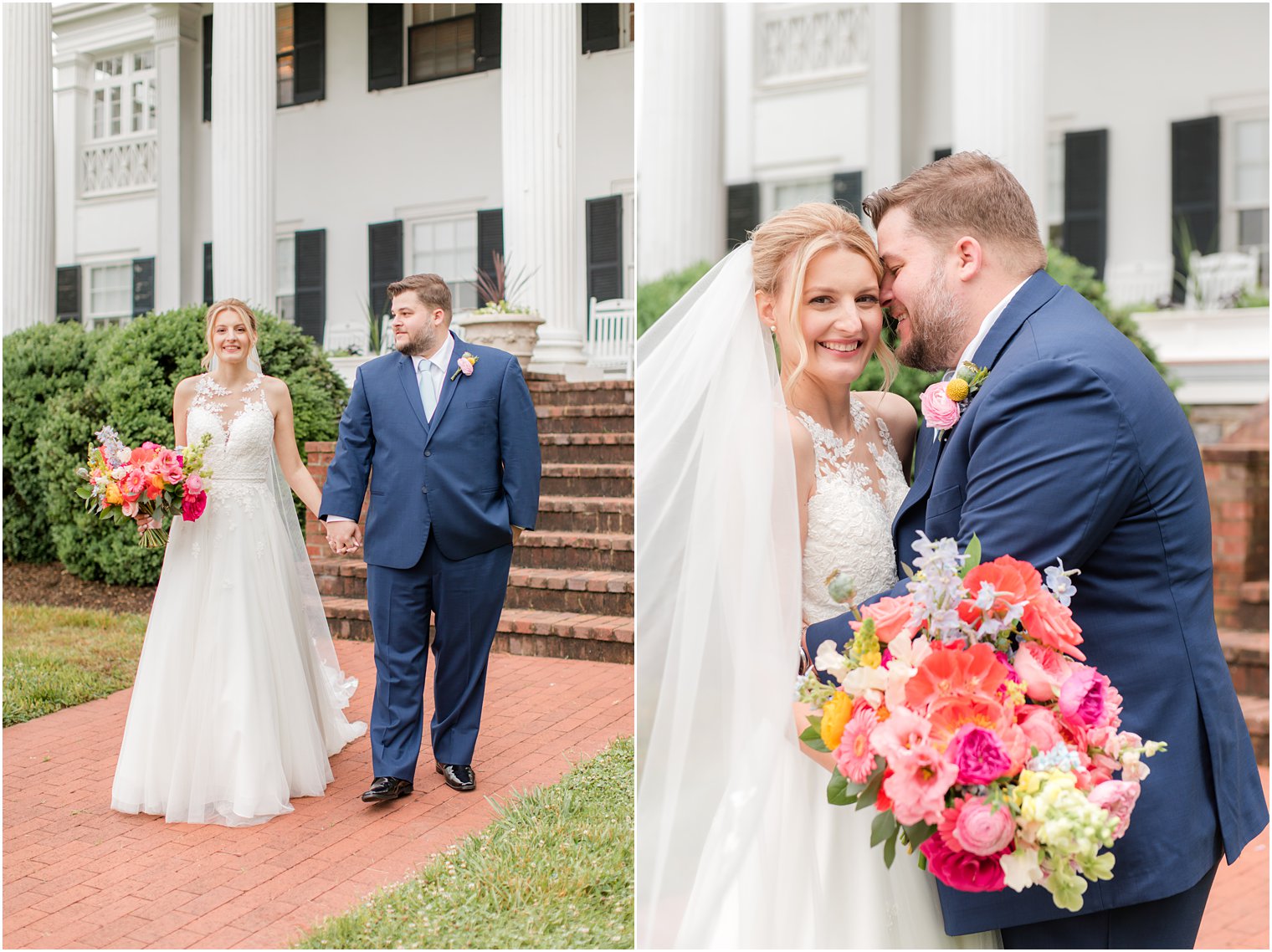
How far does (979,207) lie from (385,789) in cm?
329

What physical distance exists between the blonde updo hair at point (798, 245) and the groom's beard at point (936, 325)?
0.59ft

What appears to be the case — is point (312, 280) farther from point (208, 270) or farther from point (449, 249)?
point (449, 249)

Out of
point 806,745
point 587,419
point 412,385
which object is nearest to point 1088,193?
point 587,419

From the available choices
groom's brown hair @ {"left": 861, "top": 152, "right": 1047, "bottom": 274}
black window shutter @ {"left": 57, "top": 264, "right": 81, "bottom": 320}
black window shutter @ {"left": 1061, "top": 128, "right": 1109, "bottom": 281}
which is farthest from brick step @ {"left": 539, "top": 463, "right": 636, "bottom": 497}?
black window shutter @ {"left": 57, "top": 264, "right": 81, "bottom": 320}

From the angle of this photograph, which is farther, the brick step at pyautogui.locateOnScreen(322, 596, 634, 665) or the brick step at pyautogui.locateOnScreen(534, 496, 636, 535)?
the brick step at pyautogui.locateOnScreen(534, 496, 636, 535)

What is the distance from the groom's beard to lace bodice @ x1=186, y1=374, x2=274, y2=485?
3236mm

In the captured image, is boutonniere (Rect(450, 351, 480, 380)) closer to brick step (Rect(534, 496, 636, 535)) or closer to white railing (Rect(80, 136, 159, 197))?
brick step (Rect(534, 496, 636, 535))

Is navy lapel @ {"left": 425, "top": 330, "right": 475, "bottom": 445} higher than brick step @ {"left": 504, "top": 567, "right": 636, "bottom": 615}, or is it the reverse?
navy lapel @ {"left": 425, "top": 330, "right": 475, "bottom": 445}

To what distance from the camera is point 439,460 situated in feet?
14.4

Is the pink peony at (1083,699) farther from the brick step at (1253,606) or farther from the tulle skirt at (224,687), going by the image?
the brick step at (1253,606)

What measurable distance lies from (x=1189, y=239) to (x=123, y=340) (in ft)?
37.0

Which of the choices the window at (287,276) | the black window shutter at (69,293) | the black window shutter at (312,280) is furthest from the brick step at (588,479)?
the black window shutter at (69,293)

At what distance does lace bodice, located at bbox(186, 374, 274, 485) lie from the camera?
182 inches

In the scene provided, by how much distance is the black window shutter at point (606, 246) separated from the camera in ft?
43.5
